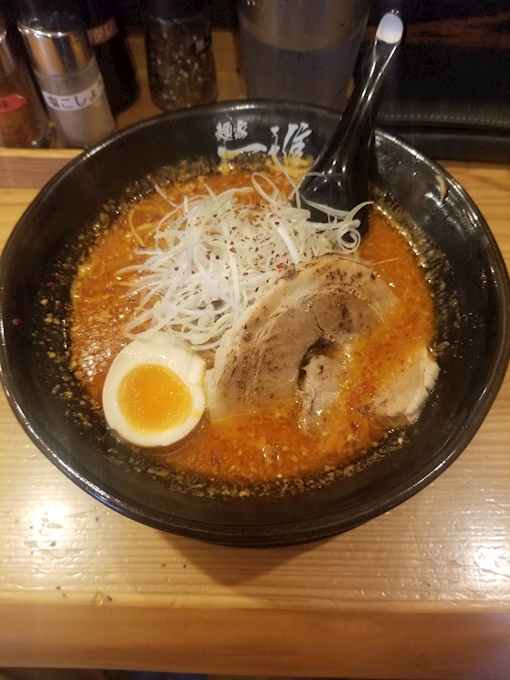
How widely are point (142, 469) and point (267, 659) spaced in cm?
48

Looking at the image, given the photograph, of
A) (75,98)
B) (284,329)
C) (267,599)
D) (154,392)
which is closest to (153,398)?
(154,392)

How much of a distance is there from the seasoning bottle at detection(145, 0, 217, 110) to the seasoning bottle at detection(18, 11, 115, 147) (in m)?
0.22

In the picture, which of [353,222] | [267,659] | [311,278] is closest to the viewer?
[267,659]

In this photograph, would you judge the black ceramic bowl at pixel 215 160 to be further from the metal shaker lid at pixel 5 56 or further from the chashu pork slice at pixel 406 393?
the metal shaker lid at pixel 5 56

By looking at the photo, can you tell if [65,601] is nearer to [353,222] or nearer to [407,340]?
[407,340]

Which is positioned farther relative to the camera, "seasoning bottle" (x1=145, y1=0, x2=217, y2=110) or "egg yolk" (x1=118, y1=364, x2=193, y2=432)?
"seasoning bottle" (x1=145, y1=0, x2=217, y2=110)

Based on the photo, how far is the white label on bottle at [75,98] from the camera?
156 cm

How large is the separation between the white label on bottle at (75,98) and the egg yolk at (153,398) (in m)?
0.89

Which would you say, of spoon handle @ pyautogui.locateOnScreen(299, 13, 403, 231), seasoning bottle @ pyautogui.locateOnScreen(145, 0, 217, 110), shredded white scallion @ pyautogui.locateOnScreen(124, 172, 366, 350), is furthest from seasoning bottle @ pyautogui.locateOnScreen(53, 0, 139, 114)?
spoon handle @ pyautogui.locateOnScreen(299, 13, 403, 231)

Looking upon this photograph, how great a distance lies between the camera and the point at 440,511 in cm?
118

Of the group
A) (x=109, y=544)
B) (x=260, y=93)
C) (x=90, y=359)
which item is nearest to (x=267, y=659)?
(x=109, y=544)

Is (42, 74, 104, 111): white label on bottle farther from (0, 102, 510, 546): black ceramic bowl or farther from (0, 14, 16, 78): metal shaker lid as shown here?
(0, 102, 510, 546): black ceramic bowl

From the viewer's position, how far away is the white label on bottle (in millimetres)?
1563

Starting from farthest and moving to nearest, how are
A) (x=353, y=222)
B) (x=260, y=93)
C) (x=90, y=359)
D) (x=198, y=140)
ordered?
(x=260, y=93), (x=198, y=140), (x=353, y=222), (x=90, y=359)
